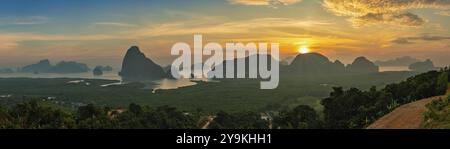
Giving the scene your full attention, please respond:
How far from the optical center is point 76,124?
19.9 meters

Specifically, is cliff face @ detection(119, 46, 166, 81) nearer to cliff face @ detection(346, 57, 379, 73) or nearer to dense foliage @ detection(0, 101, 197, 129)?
cliff face @ detection(346, 57, 379, 73)

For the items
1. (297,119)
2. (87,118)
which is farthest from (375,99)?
(87,118)

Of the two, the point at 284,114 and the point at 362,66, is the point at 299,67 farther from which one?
the point at 284,114

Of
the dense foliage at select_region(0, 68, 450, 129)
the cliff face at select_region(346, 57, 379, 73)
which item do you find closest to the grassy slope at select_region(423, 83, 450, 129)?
the dense foliage at select_region(0, 68, 450, 129)

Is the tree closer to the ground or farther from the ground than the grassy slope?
closer to the ground

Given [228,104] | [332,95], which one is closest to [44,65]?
[228,104]

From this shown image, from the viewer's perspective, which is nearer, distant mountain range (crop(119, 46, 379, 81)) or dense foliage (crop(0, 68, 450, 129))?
dense foliage (crop(0, 68, 450, 129))

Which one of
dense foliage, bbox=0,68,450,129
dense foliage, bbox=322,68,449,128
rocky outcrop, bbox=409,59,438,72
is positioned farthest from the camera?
rocky outcrop, bbox=409,59,438,72

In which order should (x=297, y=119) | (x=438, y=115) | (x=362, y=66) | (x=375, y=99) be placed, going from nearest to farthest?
(x=438, y=115) < (x=375, y=99) < (x=297, y=119) < (x=362, y=66)

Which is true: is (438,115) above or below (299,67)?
above

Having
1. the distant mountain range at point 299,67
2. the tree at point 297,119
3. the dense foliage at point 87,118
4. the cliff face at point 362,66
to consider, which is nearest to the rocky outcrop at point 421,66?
the distant mountain range at point 299,67

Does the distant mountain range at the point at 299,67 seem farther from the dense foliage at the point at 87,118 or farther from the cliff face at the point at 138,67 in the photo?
the dense foliage at the point at 87,118

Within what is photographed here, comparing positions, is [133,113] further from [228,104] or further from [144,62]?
[144,62]

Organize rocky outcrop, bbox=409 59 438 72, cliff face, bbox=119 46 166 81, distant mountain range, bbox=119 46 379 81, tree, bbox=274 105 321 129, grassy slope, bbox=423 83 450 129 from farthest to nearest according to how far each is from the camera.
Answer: cliff face, bbox=119 46 166 81 → distant mountain range, bbox=119 46 379 81 → rocky outcrop, bbox=409 59 438 72 → tree, bbox=274 105 321 129 → grassy slope, bbox=423 83 450 129
